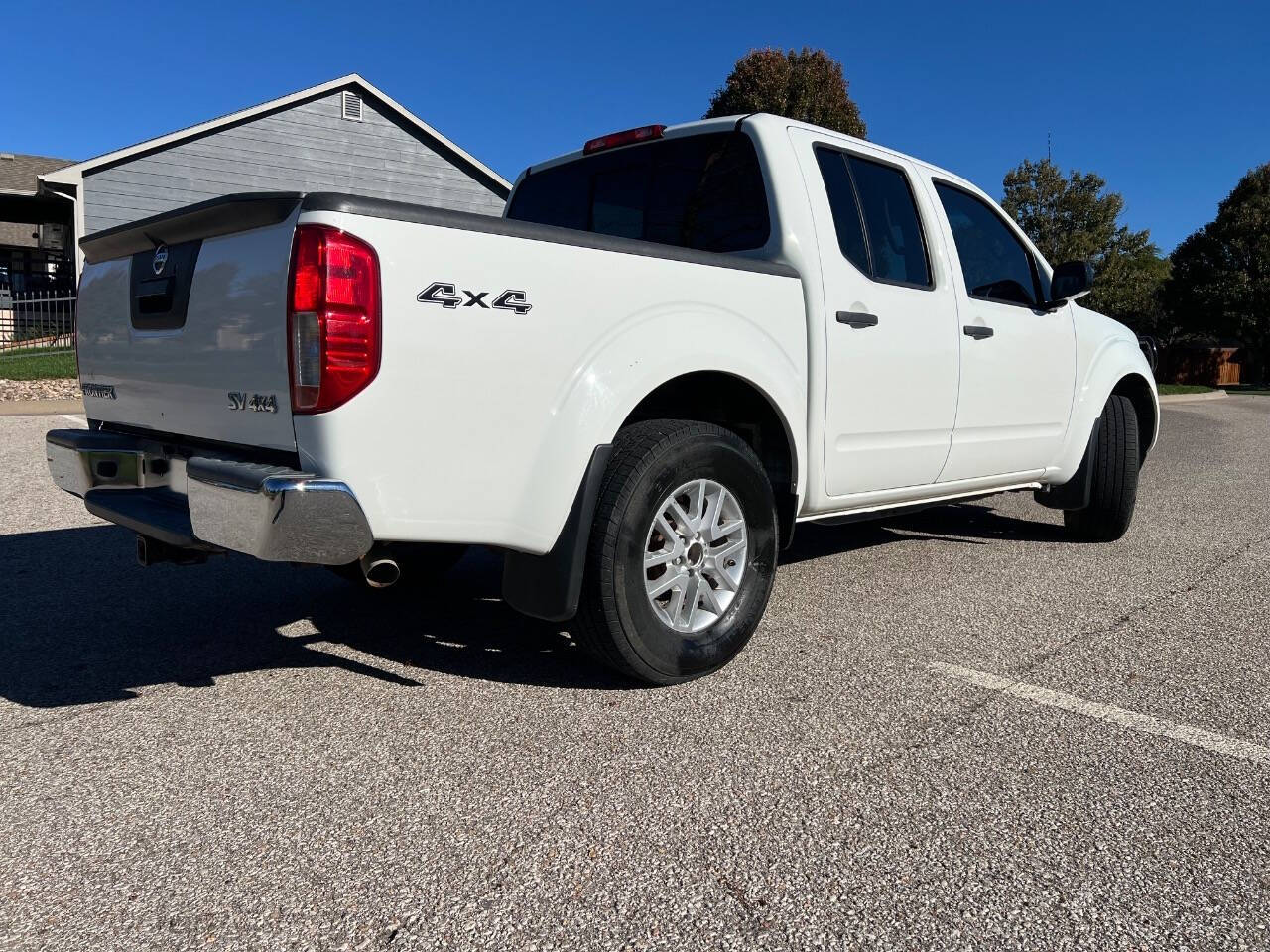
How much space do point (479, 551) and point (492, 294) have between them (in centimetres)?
307

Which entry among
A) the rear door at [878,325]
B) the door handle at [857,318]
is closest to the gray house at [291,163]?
the rear door at [878,325]

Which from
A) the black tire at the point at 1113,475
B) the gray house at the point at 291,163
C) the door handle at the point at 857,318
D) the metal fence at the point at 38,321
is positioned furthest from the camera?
the gray house at the point at 291,163

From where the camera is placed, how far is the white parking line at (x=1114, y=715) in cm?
296

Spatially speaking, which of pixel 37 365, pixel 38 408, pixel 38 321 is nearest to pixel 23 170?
pixel 38 321

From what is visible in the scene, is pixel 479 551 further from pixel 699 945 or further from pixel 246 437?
pixel 699 945

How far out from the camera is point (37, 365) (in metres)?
15.2

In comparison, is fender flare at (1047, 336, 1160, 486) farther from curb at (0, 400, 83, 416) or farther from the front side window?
curb at (0, 400, 83, 416)

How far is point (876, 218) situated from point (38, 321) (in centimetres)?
1940

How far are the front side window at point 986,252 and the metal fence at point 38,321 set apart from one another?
17.7 meters

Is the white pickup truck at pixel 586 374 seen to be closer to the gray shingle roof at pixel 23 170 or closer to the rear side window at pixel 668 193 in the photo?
the rear side window at pixel 668 193

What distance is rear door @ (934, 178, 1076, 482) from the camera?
4.76 m

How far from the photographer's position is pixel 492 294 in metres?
2.82

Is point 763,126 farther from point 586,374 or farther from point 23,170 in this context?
point 23,170

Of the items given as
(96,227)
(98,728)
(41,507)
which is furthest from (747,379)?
(96,227)
